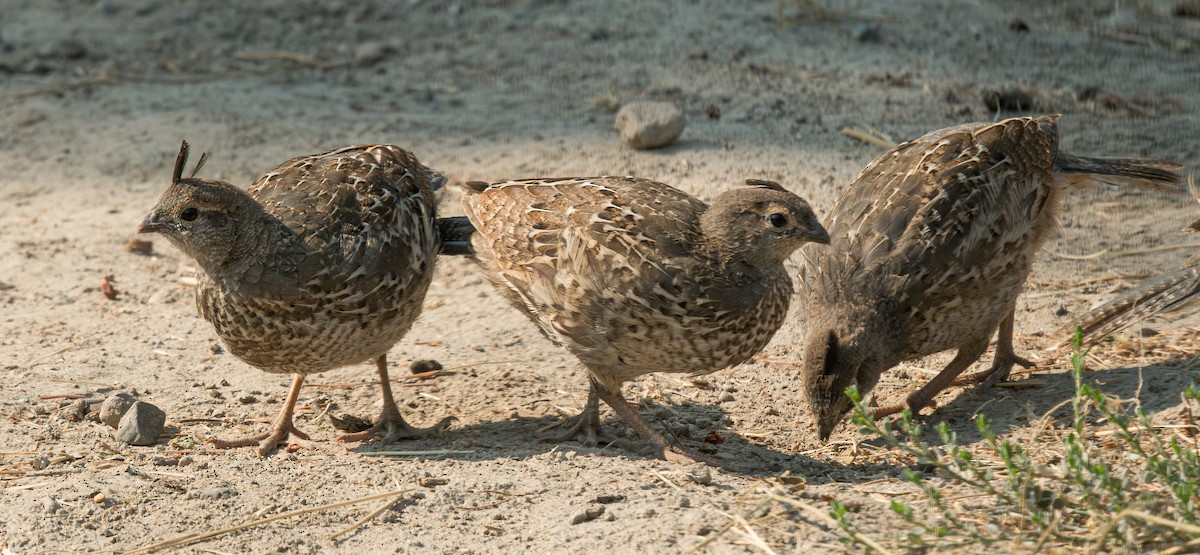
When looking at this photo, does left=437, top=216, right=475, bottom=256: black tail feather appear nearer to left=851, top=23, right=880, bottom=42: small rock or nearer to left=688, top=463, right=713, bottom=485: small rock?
left=688, top=463, right=713, bottom=485: small rock

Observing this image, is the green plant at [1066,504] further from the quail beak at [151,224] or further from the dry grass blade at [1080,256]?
the quail beak at [151,224]

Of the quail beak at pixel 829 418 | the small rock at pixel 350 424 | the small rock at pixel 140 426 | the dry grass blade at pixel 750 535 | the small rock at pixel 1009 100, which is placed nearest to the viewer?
the dry grass blade at pixel 750 535

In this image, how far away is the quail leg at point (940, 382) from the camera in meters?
5.95

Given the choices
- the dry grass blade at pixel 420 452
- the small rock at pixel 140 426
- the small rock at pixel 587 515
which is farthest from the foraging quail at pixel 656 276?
the small rock at pixel 140 426

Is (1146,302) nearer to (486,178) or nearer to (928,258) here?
(928,258)

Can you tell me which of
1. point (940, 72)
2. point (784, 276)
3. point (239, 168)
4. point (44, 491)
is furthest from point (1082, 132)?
point (44, 491)

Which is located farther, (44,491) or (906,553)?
(44,491)

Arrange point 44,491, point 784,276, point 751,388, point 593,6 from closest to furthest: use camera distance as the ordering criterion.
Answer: point 44,491, point 784,276, point 751,388, point 593,6

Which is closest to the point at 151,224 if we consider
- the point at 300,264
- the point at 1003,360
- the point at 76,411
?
the point at 300,264

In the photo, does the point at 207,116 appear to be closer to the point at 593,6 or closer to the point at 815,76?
the point at 593,6

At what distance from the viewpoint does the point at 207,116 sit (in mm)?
9406

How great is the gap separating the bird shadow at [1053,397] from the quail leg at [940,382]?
0.29 feet

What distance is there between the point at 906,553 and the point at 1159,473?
0.80 meters

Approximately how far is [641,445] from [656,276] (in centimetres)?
100
